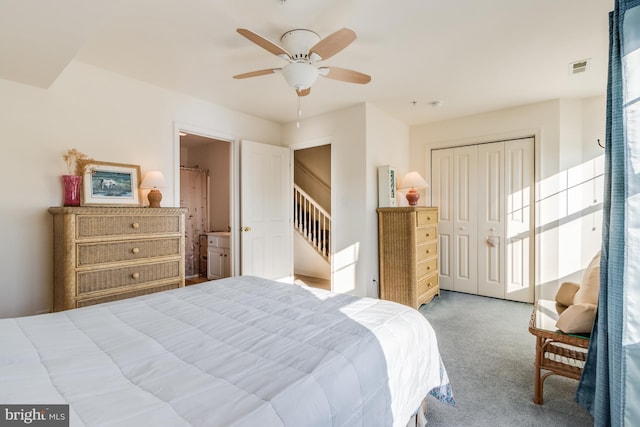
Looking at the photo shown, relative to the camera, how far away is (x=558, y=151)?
3750 mm

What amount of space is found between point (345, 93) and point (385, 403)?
3.15 m

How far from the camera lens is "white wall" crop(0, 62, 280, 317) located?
7.98 ft

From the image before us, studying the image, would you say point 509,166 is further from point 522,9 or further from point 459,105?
point 522,9

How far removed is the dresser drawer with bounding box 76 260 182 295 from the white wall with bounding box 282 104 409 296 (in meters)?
2.01

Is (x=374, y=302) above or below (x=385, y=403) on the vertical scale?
above

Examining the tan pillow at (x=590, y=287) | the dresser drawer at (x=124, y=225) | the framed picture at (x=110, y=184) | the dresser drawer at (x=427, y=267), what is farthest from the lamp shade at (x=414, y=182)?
the framed picture at (x=110, y=184)

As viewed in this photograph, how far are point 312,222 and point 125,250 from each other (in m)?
3.44

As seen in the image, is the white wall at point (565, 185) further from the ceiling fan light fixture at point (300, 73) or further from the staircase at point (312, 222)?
the ceiling fan light fixture at point (300, 73)

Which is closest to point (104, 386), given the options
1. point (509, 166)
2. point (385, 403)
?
point (385, 403)

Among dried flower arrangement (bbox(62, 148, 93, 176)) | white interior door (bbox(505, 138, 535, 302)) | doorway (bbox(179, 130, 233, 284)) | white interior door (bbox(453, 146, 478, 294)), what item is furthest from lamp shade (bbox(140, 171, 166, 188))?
white interior door (bbox(505, 138, 535, 302))

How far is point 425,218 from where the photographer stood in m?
3.94

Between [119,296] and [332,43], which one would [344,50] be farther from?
[119,296]

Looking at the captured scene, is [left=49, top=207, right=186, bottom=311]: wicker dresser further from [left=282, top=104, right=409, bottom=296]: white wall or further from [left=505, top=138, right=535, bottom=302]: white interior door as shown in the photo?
[left=505, top=138, right=535, bottom=302]: white interior door

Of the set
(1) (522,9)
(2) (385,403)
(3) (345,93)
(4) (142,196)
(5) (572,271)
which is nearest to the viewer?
(2) (385,403)
